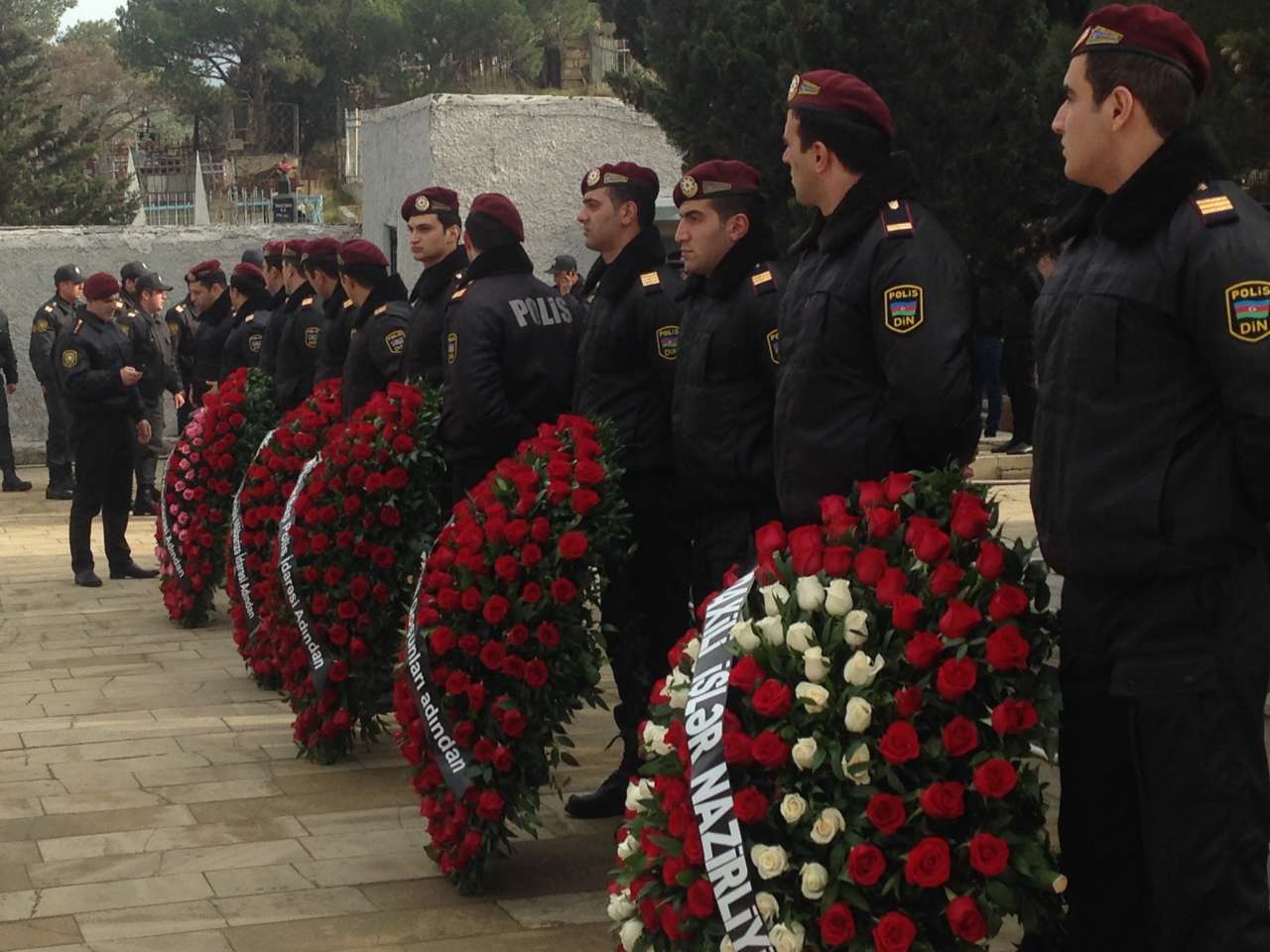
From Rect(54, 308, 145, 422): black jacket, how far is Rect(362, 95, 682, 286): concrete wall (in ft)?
23.9

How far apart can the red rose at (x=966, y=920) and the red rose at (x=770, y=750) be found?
0.43 meters

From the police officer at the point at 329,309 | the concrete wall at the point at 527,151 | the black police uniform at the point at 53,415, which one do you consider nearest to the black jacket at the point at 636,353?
the police officer at the point at 329,309

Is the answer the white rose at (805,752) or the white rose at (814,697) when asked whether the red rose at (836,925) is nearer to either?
the white rose at (805,752)

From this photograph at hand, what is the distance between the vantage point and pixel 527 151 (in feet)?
68.5

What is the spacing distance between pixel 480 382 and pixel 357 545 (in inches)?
36.4

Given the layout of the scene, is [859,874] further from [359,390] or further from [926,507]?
[359,390]

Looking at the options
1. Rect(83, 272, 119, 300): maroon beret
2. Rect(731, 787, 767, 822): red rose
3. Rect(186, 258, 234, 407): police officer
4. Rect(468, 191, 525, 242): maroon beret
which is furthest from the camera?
Rect(186, 258, 234, 407): police officer

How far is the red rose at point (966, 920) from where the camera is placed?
11.8 ft

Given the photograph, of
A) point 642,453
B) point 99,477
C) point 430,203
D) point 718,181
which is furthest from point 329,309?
point 718,181

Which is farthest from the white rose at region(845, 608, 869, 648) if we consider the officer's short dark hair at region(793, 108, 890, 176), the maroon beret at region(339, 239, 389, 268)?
the maroon beret at region(339, 239, 389, 268)

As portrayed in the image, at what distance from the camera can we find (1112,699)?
367cm

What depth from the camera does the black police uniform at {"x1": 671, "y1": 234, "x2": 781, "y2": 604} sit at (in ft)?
19.2

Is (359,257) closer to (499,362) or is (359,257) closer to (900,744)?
(499,362)

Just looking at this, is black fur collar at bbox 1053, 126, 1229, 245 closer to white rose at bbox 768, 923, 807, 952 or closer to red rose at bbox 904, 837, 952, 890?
red rose at bbox 904, 837, 952, 890
